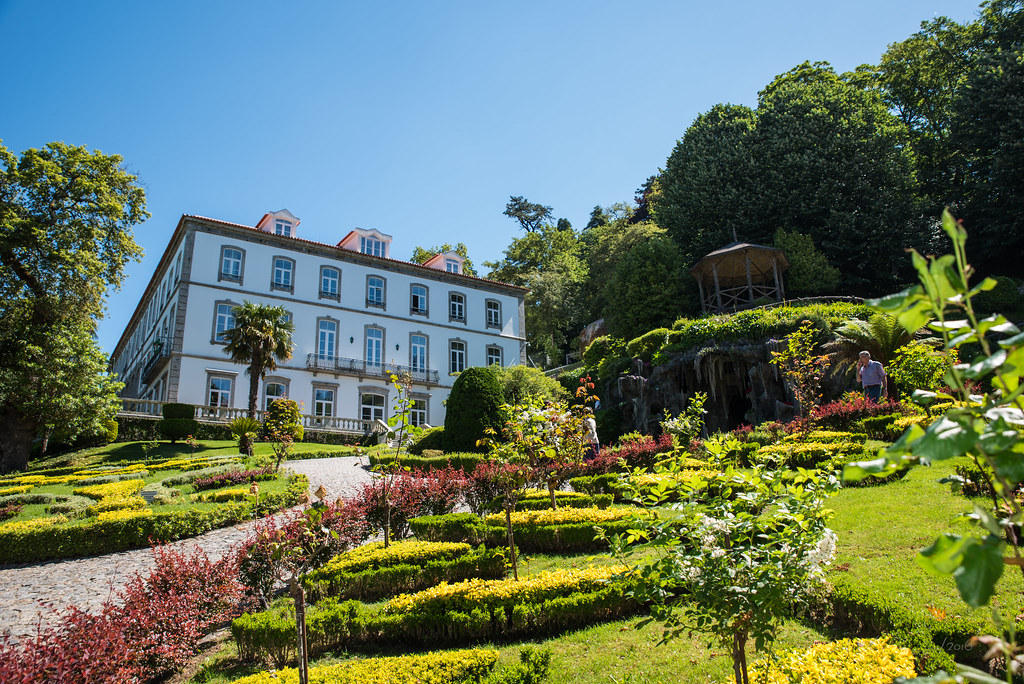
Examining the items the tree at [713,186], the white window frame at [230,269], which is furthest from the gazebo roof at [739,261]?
the white window frame at [230,269]

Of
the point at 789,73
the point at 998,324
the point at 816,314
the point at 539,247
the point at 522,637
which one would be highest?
the point at 789,73

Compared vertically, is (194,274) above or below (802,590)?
above

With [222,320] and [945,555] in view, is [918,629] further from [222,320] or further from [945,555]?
[222,320]

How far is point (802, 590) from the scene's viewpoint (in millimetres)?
3389

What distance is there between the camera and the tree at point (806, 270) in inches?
1065

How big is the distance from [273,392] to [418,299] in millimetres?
9852

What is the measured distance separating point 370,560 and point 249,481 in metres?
8.03

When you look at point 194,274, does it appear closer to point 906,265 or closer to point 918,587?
point 918,587

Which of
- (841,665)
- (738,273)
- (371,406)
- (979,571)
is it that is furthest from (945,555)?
(371,406)

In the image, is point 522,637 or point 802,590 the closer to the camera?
point 802,590

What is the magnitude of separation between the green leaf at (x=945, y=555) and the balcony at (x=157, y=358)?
98.2 feet

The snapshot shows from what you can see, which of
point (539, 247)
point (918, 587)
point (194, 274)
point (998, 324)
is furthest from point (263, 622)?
point (539, 247)

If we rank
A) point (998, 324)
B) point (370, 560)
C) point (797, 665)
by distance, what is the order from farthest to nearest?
point (370, 560), point (797, 665), point (998, 324)

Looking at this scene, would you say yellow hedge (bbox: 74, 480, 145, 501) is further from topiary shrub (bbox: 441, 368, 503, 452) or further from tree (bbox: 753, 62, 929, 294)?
tree (bbox: 753, 62, 929, 294)
